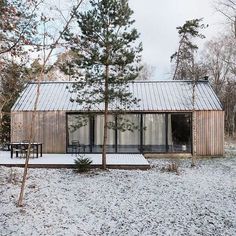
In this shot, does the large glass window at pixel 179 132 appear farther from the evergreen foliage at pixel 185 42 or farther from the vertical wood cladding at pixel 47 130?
the evergreen foliage at pixel 185 42

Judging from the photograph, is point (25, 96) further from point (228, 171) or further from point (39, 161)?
point (228, 171)

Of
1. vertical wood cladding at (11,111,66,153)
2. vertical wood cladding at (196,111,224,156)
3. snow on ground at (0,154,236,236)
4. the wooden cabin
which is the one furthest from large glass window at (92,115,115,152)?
snow on ground at (0,154,236,236)

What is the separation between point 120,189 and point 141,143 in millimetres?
6991

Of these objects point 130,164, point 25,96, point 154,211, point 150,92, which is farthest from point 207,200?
point 25,96

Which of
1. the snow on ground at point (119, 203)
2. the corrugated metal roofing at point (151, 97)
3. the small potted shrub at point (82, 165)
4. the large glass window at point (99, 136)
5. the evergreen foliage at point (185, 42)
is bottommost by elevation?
the snow on ground at point (119, 203)

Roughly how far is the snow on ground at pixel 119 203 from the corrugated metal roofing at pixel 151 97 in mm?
5095

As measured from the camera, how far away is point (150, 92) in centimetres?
1788

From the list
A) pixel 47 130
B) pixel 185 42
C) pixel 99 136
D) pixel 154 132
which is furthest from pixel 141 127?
pixel 185 42

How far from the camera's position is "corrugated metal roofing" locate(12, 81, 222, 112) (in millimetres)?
16516

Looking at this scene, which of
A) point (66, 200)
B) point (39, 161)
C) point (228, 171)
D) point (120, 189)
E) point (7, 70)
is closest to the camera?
point (7, 70)

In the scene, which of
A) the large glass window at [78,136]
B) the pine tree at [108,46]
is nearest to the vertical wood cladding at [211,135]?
the large glass window at [78,136]

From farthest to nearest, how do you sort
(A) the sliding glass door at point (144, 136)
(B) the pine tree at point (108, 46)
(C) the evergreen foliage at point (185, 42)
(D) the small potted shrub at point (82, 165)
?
1. (C) the evergreen foliage at point (185, 42)
2. (A) the sliding glass door at point (144, 136)
3. (D) the small potted shrub at point (82, 165)
4. (B) the pine tree at point (108, 46)

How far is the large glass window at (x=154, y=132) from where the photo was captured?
16594mm

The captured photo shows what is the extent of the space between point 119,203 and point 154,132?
28.0ft
